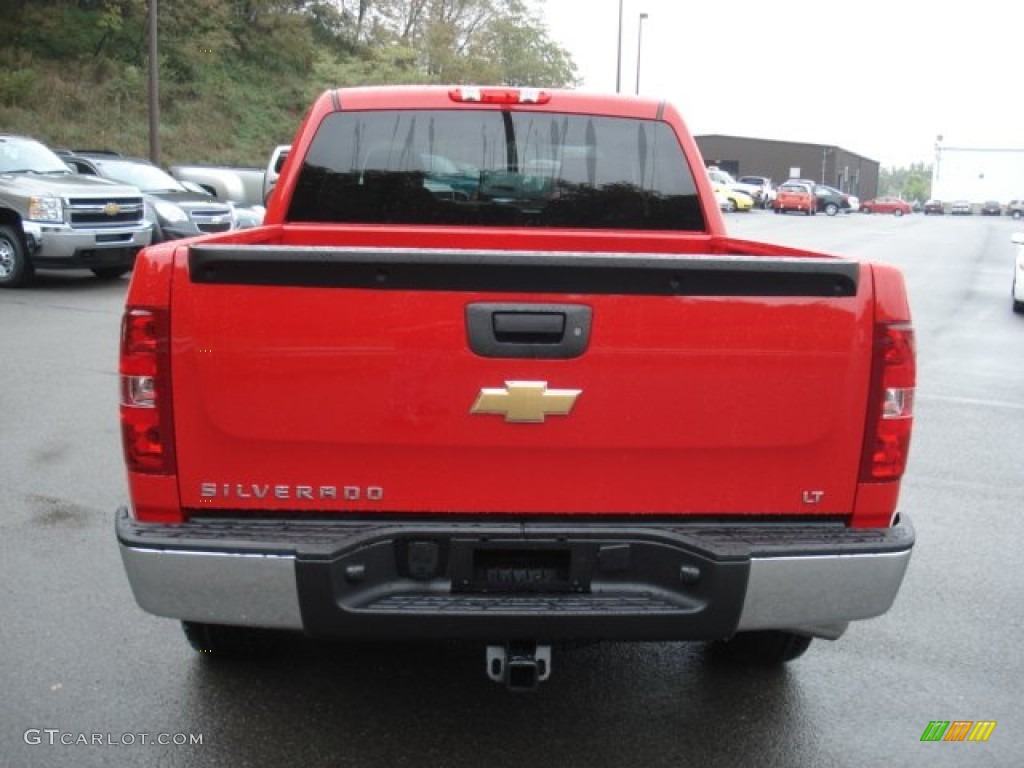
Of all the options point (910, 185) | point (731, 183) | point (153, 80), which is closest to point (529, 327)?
point (153, 80)

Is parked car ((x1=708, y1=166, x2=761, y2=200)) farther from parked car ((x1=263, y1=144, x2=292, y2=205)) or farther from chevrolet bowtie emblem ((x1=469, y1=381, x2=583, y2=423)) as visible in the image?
chevrolet bowtie emblem ((x1=469, y1=381, x2=583, y2=423))

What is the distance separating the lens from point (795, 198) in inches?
2132

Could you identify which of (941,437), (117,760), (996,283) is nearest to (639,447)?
(117,760)

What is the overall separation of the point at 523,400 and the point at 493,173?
2050 millimetres

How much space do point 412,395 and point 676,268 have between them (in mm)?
782

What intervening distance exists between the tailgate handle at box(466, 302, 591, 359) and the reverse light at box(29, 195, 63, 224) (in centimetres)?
1267

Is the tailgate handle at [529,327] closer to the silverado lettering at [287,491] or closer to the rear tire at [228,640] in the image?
the silverado lettering at [287,491]

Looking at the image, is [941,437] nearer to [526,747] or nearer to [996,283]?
[526,747]

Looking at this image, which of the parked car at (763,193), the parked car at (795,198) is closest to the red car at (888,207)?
the parked car at (763,193)

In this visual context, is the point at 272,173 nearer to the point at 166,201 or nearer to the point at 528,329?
the point at 166,201

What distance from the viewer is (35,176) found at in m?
14.5

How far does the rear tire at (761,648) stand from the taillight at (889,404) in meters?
0.95

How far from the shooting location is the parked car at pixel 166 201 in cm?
1633

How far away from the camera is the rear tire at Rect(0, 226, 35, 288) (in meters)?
14.1
